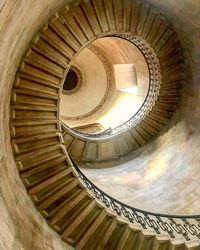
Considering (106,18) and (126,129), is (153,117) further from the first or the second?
(106,18)

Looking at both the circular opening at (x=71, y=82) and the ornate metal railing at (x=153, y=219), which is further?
the circular opening at (x=71, y=82)

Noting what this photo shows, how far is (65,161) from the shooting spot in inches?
282

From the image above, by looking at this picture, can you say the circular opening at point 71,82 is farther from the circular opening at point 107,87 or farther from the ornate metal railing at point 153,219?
the ornate metal railing at point 153,219

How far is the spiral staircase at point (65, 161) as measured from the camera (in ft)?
21.8

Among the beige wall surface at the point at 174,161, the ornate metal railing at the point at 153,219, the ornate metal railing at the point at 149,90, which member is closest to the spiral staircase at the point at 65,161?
the ornate metal railing at the point at 153,219

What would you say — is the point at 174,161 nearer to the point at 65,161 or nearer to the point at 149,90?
the point at 149,90

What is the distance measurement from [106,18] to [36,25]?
7.37ft

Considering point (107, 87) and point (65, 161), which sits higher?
point (107, 87)

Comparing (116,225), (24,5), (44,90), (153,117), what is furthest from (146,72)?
(24,5)

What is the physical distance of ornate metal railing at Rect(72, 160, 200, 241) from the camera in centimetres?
734

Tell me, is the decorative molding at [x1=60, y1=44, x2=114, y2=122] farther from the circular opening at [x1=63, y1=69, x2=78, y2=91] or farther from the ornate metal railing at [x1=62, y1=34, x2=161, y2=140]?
the ornate metal railing at [x1=62, y1=34, x2=161, y2=140]

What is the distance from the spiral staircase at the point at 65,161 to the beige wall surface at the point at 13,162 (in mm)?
302

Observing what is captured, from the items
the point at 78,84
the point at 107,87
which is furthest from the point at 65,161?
the point at 78,84

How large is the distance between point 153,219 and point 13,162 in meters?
3.58
